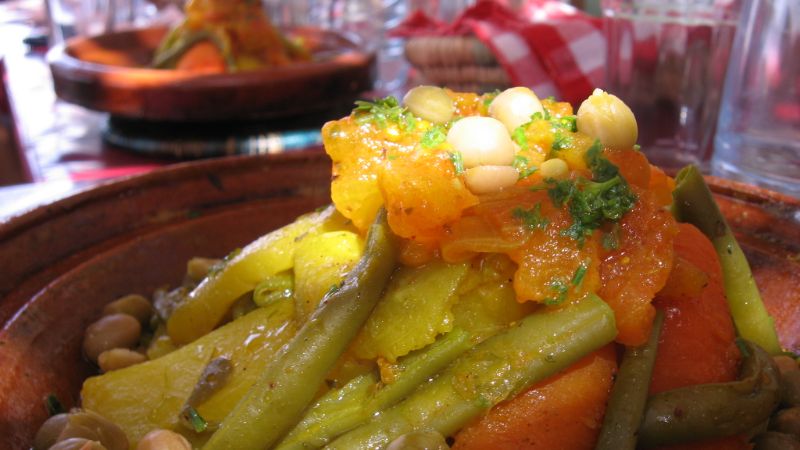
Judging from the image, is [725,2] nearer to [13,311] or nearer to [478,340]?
[478,340]

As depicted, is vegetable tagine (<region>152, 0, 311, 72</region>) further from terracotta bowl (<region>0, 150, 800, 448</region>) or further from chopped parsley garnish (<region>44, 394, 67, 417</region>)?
chopped parsley garnish (<region>44, 394, 67, 417</region>)

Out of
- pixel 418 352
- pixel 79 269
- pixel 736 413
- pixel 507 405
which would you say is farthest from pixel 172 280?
pixel 736 413

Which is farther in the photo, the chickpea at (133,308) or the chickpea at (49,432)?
the chickpea at (133,308)

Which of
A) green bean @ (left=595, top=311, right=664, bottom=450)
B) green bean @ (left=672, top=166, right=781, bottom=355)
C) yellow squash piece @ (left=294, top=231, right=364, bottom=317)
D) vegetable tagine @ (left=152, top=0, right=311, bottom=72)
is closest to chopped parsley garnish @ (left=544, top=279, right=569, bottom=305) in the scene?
green bean @ (left=595, top=311, right=664, bottom=450)

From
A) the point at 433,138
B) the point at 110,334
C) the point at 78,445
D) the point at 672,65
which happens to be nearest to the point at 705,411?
the point at 433,138

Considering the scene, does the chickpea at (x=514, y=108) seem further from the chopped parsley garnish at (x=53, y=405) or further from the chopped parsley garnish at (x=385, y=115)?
the chopped parsley garnish at (x=53, y=405)

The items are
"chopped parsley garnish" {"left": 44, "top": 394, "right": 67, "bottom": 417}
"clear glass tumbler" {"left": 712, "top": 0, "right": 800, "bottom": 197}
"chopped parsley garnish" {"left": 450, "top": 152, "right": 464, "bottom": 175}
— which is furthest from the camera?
"clear glass tumbler" {"left": 712, "top": 0, "right": 800, "bottom": 197}

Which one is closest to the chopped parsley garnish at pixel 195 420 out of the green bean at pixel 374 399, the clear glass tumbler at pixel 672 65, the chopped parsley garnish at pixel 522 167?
the green bean at pixel 374 399
